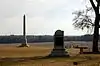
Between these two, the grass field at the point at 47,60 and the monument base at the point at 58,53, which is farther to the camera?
the monument base at the point at 58,53

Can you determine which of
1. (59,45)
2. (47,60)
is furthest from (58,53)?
(47,60)

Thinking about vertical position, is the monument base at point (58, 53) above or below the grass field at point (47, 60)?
above

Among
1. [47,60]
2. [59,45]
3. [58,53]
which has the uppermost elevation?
[59,45]

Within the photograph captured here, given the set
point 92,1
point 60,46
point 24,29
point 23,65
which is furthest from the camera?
point 24,29

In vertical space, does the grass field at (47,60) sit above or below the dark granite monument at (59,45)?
below

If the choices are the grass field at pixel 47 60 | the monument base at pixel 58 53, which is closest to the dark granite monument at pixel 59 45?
the monument base at pixel 58 53

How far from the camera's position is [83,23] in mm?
43562

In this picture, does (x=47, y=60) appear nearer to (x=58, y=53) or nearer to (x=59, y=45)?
(x=58, y=53)

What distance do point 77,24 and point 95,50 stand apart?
4829mm

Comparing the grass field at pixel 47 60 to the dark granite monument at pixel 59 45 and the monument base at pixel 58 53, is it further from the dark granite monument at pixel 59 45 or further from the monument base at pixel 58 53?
the dark granite monument at pixel 59 45

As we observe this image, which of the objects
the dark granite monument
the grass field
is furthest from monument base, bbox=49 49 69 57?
the grass field

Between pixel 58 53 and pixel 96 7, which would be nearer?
pixel 58 53

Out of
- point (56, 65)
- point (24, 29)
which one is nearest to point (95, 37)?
point (56, 65)

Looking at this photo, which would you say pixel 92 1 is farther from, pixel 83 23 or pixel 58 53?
pixel 58 53
